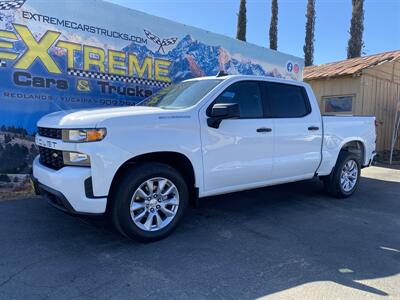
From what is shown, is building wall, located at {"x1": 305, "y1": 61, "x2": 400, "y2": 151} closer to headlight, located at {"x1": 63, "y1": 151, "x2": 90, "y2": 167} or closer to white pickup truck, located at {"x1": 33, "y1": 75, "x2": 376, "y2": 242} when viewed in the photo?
white pickup truck, located at {"x1": 33, "y1": 75, "x2": 376, "y2": 242}

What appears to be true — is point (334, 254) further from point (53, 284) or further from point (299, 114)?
point (53, 284)

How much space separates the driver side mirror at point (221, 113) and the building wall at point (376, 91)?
33.4ft

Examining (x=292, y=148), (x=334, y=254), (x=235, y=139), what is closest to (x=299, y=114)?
(x=292, y=148)

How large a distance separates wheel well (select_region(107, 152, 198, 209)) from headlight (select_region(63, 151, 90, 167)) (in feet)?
1.24

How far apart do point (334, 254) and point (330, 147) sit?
254 cm

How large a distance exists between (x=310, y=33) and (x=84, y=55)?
2311 centimetres

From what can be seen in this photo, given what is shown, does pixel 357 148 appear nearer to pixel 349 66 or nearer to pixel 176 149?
pixel 176 149

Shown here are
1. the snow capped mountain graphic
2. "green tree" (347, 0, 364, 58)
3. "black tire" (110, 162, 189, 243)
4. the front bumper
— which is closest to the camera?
the front bumper

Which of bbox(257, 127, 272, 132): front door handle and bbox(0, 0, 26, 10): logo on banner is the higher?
bbox(0, 0, 26, 10): logo on banner

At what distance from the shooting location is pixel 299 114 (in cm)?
549

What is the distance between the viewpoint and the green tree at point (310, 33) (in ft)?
86.0

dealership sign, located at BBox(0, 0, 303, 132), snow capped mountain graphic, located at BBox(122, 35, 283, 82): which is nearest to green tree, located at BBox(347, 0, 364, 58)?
snow capped mountain graphic, located at BBox(122, 35, 283, 82)

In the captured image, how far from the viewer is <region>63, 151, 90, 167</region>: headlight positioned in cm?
353

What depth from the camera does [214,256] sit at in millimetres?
3676
